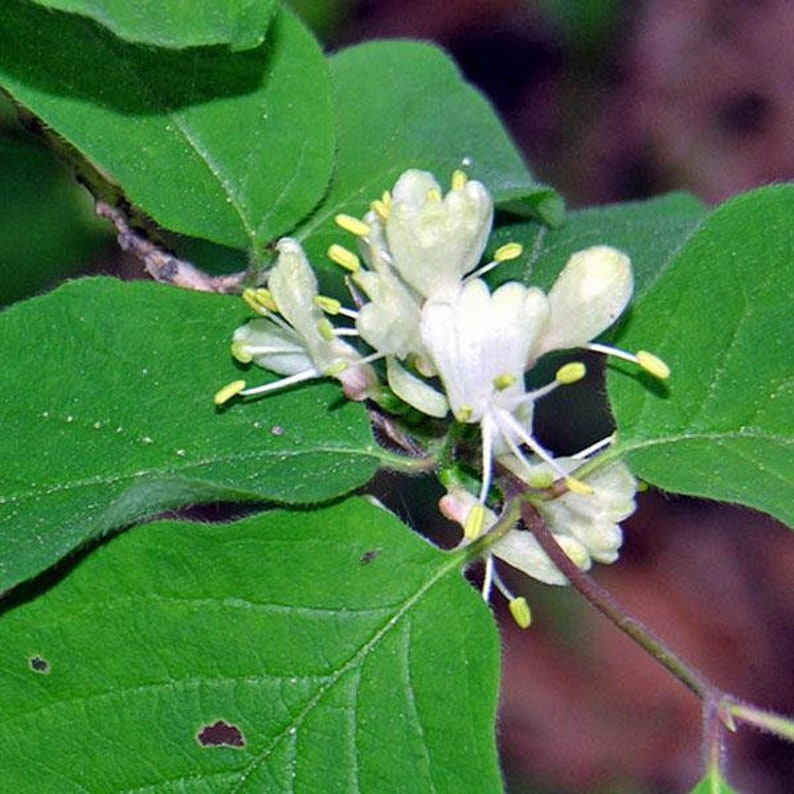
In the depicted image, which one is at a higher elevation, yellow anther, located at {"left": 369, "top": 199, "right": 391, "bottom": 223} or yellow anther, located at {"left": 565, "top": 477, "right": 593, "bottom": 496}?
yellow anther, located at {"left": 369, "top": 199, "right": 391, "bottom": 223}

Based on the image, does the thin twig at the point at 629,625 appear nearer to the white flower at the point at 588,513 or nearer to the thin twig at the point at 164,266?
the white flower at the point at 588,513

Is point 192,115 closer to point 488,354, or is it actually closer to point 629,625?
point 488,354

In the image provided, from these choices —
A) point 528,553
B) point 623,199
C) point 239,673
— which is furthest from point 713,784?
point 623,199

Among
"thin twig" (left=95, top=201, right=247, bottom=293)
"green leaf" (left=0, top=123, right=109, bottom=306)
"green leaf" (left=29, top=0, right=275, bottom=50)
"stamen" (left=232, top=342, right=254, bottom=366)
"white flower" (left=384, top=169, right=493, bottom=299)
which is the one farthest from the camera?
"green leaf" (left=0, top=123, right=109, bottom=306)

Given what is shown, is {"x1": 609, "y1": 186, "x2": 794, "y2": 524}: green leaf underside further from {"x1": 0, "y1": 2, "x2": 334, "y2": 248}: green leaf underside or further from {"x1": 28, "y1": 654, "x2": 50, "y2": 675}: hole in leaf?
{"x1": 28, "y1": 654, "x2": 50, "y2": 675}: hole in leaf

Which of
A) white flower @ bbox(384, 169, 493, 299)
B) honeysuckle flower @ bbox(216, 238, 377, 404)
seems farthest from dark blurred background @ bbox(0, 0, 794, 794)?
white flower @ bbox(384, 169, 493, 299)

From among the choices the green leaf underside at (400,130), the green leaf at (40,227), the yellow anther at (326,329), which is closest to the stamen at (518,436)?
the yellow anther at (326,329)

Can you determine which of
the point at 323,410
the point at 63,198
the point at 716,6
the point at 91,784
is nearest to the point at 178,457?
the point at 323,410
